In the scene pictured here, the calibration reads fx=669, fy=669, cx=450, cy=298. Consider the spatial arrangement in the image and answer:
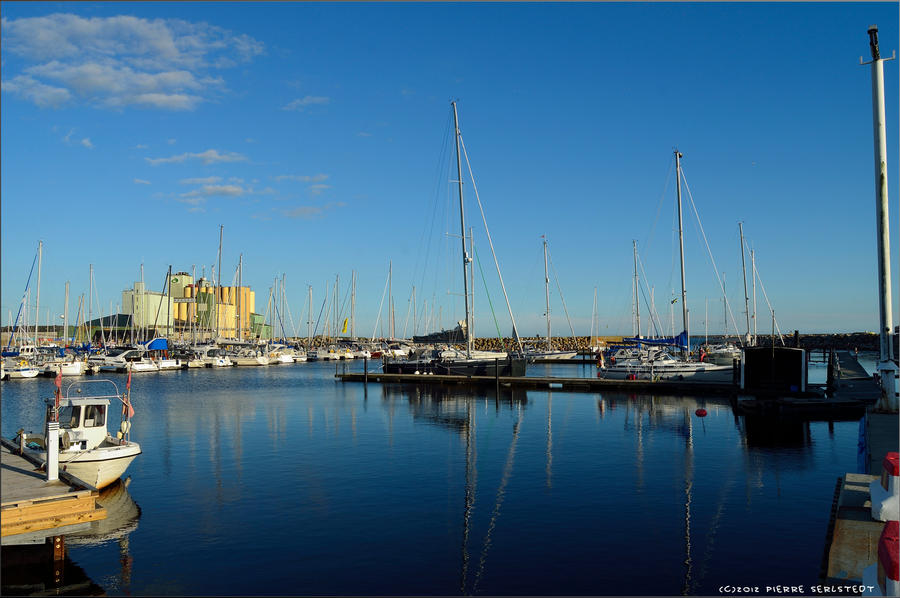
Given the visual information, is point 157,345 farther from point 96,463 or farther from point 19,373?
point 96,463

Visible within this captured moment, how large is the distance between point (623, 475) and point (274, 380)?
61.1 metres

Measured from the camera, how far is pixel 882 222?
27.2 metres

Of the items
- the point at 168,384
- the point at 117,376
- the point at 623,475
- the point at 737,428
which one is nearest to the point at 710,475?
the point at 623,475

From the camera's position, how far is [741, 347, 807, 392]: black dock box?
43.3 meters

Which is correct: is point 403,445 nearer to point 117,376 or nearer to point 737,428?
point 737,428

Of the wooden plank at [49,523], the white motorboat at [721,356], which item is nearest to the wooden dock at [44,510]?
the wooden plank at [49,523]

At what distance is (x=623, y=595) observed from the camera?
14.7m

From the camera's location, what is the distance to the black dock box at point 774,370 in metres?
43.3

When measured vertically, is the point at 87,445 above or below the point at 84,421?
below

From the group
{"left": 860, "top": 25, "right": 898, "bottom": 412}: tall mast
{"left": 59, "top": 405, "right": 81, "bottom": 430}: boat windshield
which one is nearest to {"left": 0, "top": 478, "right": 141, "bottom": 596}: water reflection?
{"left": 59, "top": 405, "right": 81, "bottom": 430}: boat windshield

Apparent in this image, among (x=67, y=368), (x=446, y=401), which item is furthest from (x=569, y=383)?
(x=67, y=368)

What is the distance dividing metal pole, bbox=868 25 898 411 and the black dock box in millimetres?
16326

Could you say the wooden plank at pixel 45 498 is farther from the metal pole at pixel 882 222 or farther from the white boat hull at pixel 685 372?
the white boat hull at pixel 685 372

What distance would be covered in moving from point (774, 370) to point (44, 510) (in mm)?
42083
